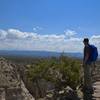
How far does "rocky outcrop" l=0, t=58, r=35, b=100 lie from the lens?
2416 centimetres

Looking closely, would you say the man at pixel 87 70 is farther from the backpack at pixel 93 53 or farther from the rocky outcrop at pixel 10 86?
the rocky outcrop at pixel 10 86

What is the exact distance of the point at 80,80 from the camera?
23344 mm

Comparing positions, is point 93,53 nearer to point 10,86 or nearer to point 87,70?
point 87,70

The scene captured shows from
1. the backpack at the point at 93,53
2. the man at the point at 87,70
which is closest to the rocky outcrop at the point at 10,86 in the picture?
the man at the point at 87,70

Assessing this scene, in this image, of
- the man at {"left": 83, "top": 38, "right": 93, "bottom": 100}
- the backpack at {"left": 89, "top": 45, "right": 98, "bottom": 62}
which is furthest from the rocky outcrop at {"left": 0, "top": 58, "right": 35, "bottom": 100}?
the backpack at {"left": 89, "top": 45, "right": 98, "bottom": 62}

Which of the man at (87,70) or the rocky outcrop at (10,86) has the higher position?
the man at (87,70)

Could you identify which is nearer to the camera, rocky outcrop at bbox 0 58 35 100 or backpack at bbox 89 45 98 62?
backpack at bbox 89 45 98 62

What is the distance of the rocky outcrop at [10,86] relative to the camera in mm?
24156

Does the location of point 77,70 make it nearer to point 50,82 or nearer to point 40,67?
point 50,82

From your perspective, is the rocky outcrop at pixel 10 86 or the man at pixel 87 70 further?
the rocky outcrop at pixel 10 86

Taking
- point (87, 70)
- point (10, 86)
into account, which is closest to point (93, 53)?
point (87, 70)

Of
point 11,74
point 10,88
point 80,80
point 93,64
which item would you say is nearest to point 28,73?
point 11,74

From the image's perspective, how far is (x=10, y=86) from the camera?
25734 mm

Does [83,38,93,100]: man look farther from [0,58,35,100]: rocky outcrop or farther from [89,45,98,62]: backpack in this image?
[0,58,35,100]: rocky outcrop
